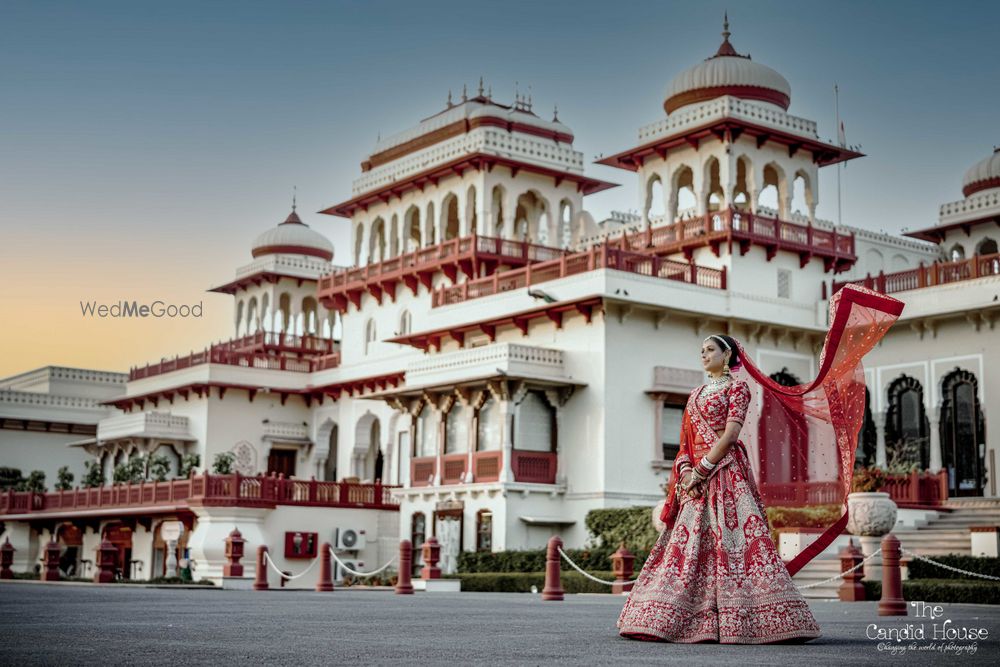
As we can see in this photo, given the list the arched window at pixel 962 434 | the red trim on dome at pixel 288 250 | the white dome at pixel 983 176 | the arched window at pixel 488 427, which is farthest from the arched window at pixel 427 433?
the white dome at pixel 983 176

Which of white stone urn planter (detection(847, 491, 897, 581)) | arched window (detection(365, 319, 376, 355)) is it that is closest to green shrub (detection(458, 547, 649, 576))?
white stone urn planter (detection(847, 491, 897, 581))

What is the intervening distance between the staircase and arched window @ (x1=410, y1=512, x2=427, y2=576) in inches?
466

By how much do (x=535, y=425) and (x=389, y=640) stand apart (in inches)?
885

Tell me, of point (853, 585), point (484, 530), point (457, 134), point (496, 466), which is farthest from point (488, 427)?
point (853, 585)

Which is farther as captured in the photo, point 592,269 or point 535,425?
point 535,425

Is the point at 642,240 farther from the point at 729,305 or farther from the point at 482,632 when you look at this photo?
the point at 482,632

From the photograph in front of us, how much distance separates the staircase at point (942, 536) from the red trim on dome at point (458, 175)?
15310mm

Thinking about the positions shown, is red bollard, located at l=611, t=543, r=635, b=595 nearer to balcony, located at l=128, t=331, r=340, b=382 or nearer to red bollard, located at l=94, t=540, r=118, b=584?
red bollard, located at l=94, t=540, r=118, b=584

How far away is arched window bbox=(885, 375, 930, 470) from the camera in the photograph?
31047 millimetres

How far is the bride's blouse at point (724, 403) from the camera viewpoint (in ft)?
29.0

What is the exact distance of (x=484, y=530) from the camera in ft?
99.7

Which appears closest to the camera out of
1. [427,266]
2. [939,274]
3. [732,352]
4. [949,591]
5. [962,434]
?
[732,352]

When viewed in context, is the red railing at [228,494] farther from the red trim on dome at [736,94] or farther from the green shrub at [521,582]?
the red trim on dome at [736,94]

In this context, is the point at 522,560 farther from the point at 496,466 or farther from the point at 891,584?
the point at 891,584
